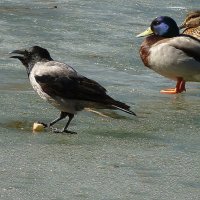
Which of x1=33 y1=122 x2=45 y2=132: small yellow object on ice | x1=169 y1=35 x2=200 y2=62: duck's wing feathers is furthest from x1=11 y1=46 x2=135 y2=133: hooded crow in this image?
x1=169 y1=35 x2=200 y2=62: duck's wing feathers

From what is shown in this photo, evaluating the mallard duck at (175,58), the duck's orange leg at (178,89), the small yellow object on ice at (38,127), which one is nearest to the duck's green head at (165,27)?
the mallard duck at (175,58)

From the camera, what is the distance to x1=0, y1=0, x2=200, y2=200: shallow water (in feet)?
20.6

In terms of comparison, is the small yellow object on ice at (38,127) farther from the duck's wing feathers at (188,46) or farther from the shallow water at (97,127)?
the duck's wing feathers at (188,46)

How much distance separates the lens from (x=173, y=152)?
7.37m

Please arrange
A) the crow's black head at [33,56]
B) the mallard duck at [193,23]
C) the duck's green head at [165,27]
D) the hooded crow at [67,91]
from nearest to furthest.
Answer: the hooded crow at [67,91] → the crow's black head at [33,56] → the duck's green head at [165,27] → the mallard duck at [193,23]

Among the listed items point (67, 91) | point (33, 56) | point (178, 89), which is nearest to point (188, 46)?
point (178, 89)

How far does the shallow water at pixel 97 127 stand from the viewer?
6.29 metres

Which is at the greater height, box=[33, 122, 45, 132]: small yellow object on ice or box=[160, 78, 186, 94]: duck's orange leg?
box=[33, 122, 45, 132]: small yellow object on ice

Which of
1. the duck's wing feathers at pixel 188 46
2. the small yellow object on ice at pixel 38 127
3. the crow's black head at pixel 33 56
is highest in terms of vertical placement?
the crow's black head at pixel 33 56

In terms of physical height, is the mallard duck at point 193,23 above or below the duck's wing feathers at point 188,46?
below

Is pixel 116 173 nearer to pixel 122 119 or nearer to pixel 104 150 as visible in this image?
pixel 104 150

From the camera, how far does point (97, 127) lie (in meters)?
8.14

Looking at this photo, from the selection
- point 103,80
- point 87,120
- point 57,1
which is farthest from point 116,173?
point 57,1

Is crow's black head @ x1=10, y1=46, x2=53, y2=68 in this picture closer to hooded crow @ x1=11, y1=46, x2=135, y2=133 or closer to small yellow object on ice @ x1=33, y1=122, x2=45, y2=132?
hooded crow @ x1=11, y1=46, x2=135, y2=133
